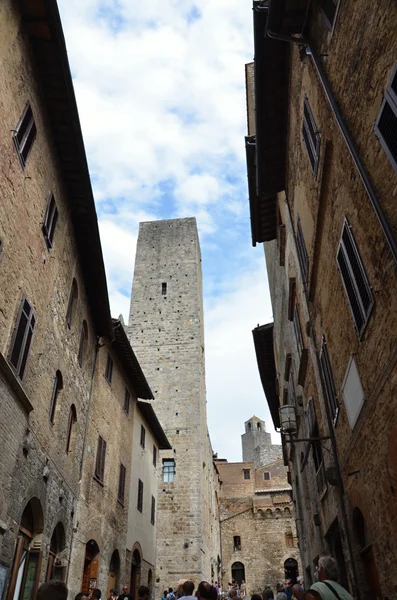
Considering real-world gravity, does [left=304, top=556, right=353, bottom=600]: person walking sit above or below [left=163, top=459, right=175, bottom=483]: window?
below

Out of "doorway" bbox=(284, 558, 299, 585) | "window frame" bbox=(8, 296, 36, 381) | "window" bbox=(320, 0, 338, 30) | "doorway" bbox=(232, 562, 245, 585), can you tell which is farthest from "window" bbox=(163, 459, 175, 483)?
"window" bbox=(320, 0, 338, 30)

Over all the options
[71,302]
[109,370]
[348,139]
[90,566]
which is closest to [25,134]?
[71,302]

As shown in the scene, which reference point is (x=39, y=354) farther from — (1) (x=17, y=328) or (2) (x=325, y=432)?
(2) (x=325, y=432)

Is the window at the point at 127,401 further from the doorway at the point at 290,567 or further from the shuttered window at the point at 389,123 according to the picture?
the doorway at the point at 290,567

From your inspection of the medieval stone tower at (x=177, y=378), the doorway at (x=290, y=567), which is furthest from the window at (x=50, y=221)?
the doorway at (x=290, y=567)

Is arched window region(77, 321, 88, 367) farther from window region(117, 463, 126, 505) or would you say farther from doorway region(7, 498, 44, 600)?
window region(117, 463, 126, 505)

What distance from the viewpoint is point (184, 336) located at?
3064 centimetres

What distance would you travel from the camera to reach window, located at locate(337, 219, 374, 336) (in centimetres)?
533

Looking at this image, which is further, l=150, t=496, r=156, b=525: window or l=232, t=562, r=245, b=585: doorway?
l=232, t=562, r=245, b=585: doorway

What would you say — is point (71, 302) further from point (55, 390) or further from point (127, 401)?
point (127, 401)

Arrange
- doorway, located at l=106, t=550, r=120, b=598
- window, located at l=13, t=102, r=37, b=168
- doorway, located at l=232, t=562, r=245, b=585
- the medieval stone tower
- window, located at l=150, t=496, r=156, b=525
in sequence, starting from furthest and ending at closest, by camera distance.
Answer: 1. doorway, located at l=232, t=562, r=245, b=585
2. the medieval stone tower
3. window, located at l=150, t=496, r=156, b=525
4. doorway, located at l=106, t=550, r=120, b=598
5. window, located at l=13, t=102, r=37, b=168

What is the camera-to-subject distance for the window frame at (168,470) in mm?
25938

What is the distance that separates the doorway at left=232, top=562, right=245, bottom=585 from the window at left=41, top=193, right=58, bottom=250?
120ft

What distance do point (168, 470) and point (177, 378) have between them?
534cm
